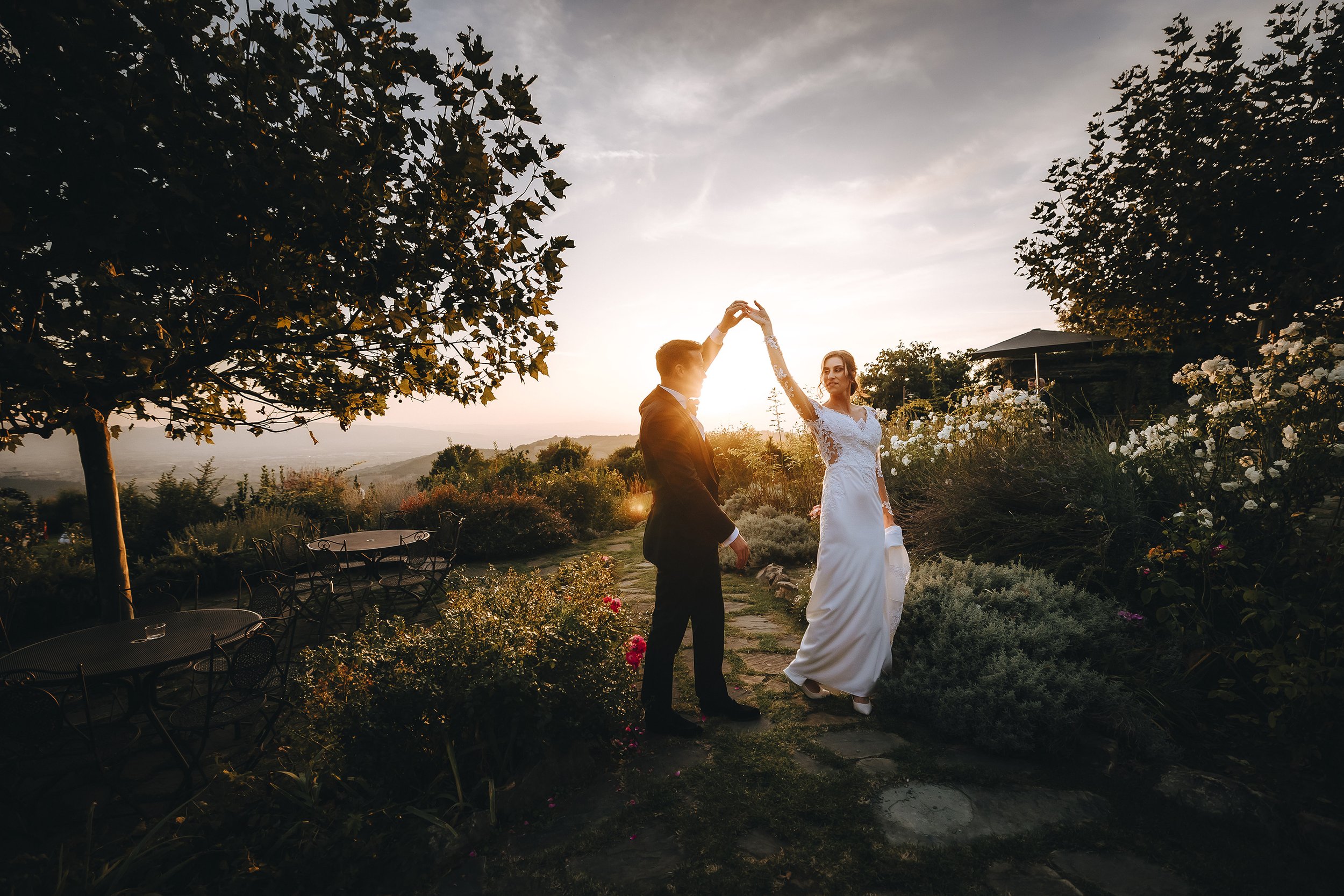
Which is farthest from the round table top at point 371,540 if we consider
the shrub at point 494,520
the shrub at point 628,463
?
the shrub at point 628,463

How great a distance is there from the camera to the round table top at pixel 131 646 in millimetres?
2645

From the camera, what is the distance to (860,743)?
109 inches

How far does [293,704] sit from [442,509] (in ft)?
18.6

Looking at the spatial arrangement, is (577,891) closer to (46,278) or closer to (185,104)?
(46,278)

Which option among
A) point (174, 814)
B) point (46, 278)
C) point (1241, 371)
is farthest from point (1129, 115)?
point (174, 814)

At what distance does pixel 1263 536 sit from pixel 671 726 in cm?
364

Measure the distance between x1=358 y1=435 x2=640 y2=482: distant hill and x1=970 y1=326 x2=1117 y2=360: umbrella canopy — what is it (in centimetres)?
1059

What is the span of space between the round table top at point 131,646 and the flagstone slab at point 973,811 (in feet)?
11.3

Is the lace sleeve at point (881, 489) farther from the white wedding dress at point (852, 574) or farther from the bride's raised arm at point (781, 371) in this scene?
the bride's raised arm at point (781, 371)

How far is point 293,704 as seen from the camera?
2955 millimetres

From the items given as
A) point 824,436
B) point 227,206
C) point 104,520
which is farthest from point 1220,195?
point 104,520

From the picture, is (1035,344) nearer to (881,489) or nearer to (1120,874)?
(881,489)

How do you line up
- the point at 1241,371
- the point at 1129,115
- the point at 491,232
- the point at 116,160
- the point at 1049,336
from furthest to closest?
the point at 1049,336 → the point at 1129,115 → the point at 1241,371 → the point at 491,232 → the point at 116,160

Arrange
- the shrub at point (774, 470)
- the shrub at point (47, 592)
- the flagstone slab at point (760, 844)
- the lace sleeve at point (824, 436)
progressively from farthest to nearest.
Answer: the shrub at point (774, 470), the shrub at point (47, 592), the lace sleeve at point (824, 436), the flagstone slab at point (760, 844)
